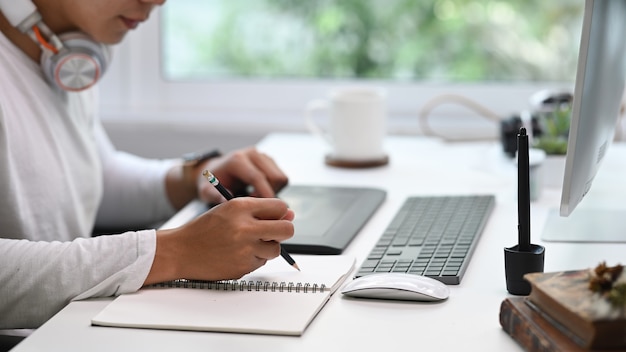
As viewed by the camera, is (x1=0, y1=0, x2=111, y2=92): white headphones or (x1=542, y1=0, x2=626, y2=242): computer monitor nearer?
(x1=542, y1=0, x2=626, y2=242): computer monitor

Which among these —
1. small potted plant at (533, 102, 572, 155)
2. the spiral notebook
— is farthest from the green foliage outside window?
the spiral notebook

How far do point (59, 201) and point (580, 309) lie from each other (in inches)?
33.9

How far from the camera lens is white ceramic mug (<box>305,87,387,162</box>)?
182 cm

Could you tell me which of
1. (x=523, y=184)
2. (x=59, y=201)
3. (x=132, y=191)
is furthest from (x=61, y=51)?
(x=523, y=184)

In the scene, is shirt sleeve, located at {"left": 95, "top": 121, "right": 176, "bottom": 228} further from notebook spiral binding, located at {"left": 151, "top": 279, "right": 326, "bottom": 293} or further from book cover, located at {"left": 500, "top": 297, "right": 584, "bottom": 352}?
book cover, located at {"left": 500, "top": 297, "right": 584, "bottom": 352}

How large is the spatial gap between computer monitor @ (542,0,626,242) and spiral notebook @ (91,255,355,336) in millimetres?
296

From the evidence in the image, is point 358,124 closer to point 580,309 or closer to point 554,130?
point 554,130

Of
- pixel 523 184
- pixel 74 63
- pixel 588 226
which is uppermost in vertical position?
pixel 74 63

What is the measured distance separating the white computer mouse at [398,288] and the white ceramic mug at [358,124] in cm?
78

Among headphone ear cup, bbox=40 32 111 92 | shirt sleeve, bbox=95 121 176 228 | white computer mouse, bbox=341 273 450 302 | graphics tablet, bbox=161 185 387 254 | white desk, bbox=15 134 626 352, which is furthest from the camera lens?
shirt sleeve, bbox=95 121 176 228

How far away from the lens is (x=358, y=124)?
1828mm

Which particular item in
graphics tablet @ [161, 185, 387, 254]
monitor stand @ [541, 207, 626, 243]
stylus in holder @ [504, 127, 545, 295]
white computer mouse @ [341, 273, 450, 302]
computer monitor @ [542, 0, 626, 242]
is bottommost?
monitor stand @ [541, 207, 626, 243]

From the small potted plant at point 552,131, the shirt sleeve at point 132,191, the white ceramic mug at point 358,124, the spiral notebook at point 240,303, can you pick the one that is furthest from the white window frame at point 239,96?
the spiral notebook at point 240,303

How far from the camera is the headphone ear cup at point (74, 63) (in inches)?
54.9
